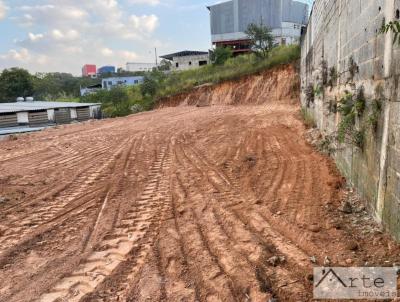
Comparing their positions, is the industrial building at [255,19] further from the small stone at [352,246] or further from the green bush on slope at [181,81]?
the small stone at [352,246]

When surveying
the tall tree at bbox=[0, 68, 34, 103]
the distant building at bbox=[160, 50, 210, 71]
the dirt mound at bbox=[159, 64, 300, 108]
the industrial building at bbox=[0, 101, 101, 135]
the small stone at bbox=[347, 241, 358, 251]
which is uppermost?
the distant building at bbox=[160, 50, 210, 71]

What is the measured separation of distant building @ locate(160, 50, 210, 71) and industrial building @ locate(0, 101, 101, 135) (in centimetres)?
2596

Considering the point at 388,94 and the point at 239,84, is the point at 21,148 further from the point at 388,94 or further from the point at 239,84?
A: the point at 239,84

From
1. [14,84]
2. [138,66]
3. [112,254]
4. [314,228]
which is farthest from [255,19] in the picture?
[112,254]

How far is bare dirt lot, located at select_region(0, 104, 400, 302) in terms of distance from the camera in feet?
10.3

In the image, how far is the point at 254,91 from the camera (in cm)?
2242

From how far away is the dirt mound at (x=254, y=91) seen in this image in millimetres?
20750

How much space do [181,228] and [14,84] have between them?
46.1 metres

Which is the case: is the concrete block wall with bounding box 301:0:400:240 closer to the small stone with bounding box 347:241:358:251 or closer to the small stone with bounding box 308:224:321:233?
the small stone with bounding box 347:241:358:251

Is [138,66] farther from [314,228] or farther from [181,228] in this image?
[314,228]

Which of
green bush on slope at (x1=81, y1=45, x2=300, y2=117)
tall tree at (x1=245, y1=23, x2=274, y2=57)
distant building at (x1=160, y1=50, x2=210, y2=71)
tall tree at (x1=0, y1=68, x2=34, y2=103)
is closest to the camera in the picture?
green bush on slope at (x1=81, y1=45, x2=300, y2=117)

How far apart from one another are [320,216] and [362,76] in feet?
6.18

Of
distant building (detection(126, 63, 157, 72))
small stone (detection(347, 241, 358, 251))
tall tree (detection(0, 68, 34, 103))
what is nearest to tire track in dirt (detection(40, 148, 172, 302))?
small stone (detection(347, 241, 358, 251))

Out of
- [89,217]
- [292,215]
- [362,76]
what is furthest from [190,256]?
[362,76]
